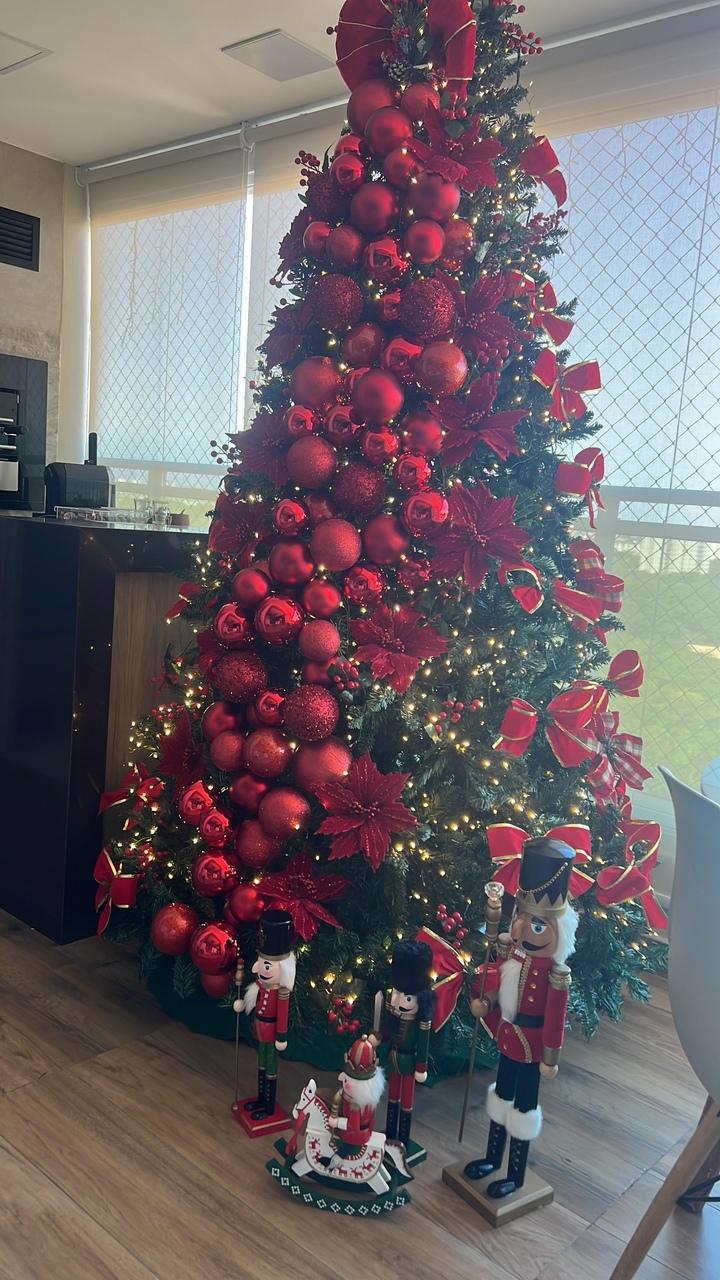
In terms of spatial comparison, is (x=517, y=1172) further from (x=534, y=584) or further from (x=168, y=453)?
(x=168, y=453)

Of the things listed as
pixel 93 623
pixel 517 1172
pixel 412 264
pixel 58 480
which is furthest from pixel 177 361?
pixel 517 1172

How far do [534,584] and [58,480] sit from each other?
1705 mm

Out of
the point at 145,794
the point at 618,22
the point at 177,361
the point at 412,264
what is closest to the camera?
the point at 412,264

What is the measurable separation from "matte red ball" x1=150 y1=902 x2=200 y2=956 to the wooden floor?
0.21m

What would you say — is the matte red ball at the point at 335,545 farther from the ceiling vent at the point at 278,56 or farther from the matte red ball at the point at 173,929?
the ceiling vent at the point at 278,56

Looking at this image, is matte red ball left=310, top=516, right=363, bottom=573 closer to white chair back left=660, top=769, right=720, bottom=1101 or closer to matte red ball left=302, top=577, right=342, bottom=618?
matte red ball left=302, top=577, right=342, bottom=618

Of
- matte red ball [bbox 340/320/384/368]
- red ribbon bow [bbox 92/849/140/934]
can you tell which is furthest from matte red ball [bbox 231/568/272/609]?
red ribbon bow [bbox 92/849/140/934]

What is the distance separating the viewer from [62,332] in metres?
4.70

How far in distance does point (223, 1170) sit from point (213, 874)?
1.67 feet

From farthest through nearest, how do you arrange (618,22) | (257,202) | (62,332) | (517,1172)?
(62,332)
(257,202)
(618,22)
(517,1172)

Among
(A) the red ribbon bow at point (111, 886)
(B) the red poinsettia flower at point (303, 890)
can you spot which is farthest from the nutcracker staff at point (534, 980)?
(A) the red ribbon bow at point (111, 886)

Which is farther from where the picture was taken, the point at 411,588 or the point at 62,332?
the point at 62,332

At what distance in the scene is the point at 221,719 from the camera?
1.90 m

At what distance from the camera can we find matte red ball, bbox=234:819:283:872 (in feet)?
5.98
